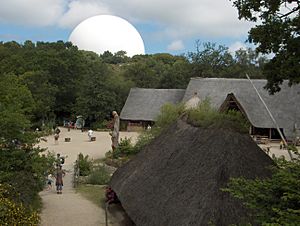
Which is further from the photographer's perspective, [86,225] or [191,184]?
[86,225]

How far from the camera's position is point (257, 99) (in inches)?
1601

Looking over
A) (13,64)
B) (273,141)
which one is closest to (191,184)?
(273,141)

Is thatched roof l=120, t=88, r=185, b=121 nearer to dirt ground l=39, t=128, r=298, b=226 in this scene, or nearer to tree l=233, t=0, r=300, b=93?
dirt ground l=39, t=128, r=298, b=226

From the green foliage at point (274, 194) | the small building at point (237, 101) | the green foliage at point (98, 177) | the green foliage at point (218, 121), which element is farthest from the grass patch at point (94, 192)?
the small building at point (237, 101)

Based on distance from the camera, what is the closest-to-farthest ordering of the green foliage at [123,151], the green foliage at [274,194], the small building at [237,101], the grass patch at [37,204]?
the green foliage at [274,194]
the grass patch at [37,204]
the green foliage at [123,151]
the small building at [237,101]

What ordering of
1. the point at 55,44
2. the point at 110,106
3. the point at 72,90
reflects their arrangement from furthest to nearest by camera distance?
1. the point at 55,44
2. the point at 72,90
3. the point at 110,106

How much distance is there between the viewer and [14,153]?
14.8 metres

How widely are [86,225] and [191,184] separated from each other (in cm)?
488

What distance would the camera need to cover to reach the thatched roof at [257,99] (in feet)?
124

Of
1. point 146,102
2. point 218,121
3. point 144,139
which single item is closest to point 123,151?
point 144,139

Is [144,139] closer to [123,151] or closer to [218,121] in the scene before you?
[123,151]

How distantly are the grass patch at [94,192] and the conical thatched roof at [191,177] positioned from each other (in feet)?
9.80

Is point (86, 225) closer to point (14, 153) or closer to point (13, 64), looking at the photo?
point (14, 153)

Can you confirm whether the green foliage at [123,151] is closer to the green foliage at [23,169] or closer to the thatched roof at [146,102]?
the green foliage at [23,169]
